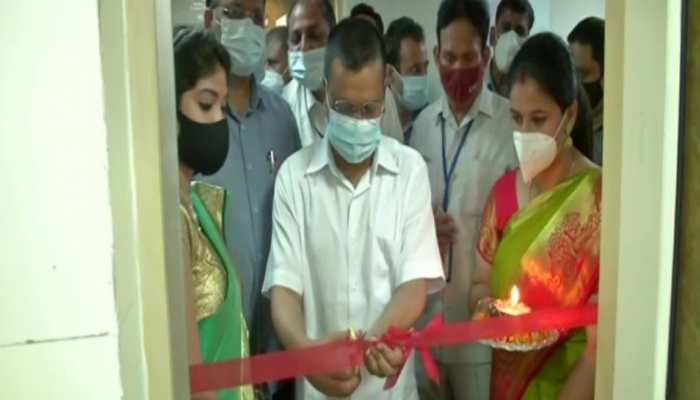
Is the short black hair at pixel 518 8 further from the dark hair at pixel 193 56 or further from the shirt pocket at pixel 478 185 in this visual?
the dark hair at pixel 193 56

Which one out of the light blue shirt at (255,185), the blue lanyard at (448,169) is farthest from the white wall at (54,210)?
the blue lanyard at (448,169)

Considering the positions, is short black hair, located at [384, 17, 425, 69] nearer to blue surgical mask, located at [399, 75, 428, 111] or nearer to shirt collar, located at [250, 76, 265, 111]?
blue surgical mask, located at [399, 75, 428, 111]

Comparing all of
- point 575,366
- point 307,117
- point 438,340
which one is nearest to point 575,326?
point 575,366

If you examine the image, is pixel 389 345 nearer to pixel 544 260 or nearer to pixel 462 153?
pixel 544 260

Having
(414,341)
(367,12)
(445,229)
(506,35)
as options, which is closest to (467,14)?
(506,35)

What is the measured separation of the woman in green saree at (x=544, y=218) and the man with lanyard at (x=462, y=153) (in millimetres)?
65

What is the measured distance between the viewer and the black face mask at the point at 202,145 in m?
0.97

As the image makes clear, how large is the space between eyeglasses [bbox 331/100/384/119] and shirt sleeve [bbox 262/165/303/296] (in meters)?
0.15

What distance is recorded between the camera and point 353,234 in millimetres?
1188

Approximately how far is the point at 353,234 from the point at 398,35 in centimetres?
40

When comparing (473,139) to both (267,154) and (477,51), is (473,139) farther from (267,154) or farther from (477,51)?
(267,154)

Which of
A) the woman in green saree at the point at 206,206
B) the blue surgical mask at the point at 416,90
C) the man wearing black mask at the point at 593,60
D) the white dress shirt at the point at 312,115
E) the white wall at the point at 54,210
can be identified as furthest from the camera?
the blue surgical mask at the point at 416,90

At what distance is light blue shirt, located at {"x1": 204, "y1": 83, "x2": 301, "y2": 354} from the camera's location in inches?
44.8

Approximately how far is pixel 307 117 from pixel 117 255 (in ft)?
2.44
